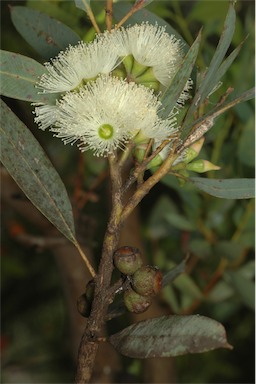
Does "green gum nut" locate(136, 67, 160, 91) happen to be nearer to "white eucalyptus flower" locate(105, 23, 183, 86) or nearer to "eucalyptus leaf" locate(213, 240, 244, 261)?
"white eucalyptus flower" locate(105, 23, 183, 86)

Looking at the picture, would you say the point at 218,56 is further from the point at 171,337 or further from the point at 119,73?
the point at 171,337

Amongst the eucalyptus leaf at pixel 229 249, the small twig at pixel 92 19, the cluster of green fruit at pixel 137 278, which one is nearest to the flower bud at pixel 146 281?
the cluster of green fruit at pixel 137 278

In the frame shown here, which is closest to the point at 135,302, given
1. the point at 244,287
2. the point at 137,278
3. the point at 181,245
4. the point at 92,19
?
the point at 137,278

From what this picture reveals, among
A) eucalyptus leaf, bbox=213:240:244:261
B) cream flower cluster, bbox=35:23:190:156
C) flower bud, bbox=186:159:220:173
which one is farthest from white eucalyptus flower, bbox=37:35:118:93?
eucalyptus leaf, bbox=213:240:244:261

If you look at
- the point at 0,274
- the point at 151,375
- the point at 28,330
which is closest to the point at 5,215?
the point at 0,274

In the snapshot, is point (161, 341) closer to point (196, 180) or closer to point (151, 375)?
point (196, 180)

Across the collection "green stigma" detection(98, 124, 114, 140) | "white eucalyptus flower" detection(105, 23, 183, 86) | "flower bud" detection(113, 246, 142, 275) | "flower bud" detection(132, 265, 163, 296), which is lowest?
"flower bud" detection(132, 265, 163, 296)
